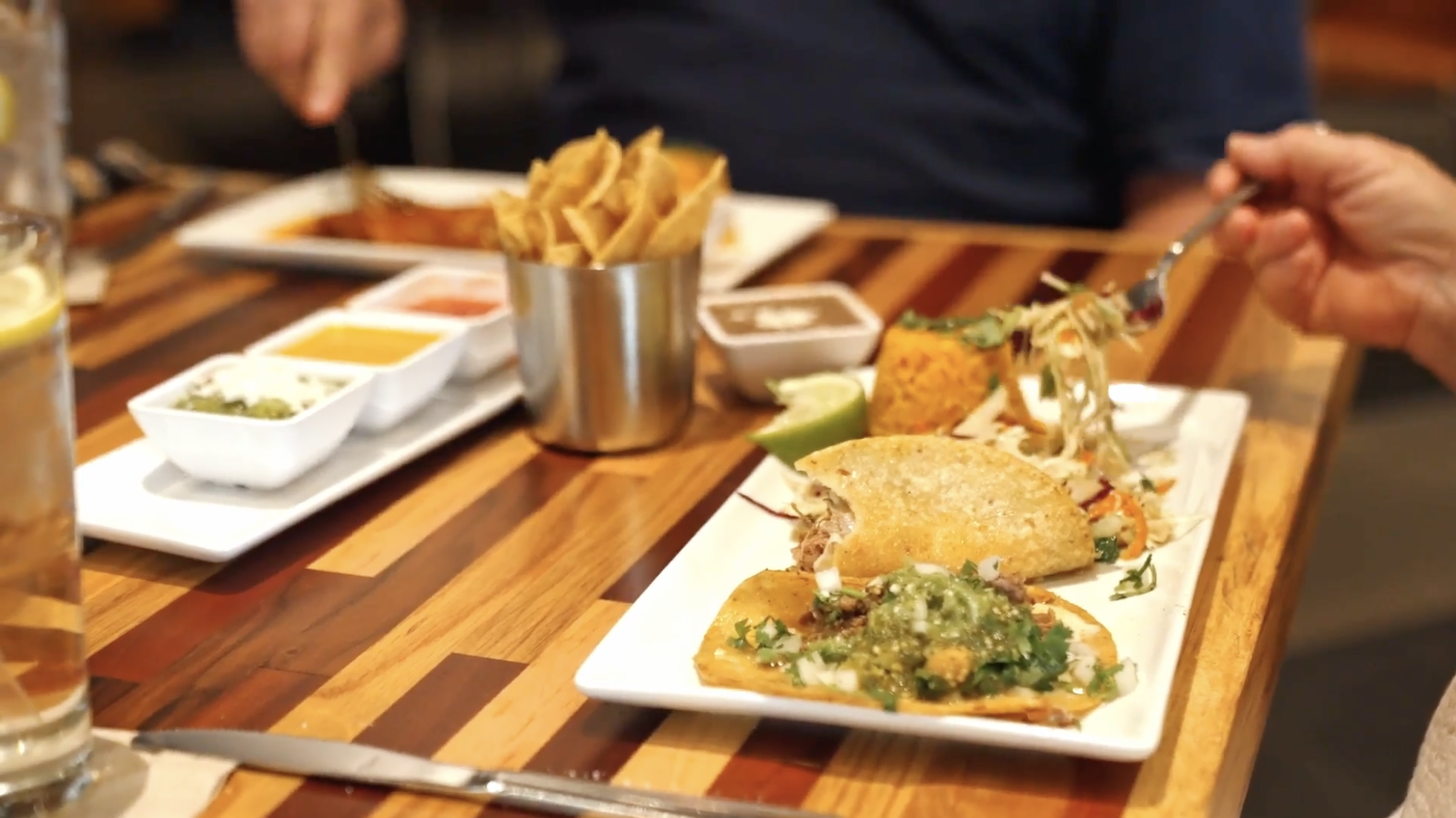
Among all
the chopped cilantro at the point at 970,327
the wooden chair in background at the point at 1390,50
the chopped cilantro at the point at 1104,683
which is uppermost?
the chopped cilantro at the point at 970,327

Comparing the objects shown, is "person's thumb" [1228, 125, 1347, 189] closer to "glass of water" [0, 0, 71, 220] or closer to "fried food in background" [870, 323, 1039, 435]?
"fried food in background" [870, 323, 1039, 435]

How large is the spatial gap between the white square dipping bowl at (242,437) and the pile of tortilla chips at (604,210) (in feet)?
0.93

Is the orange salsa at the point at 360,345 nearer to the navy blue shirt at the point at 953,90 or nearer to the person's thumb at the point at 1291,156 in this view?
the person's thumb at the point at 1291,156

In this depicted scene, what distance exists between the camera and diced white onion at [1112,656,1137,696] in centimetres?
126

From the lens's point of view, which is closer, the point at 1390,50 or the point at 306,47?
the point at 306,47

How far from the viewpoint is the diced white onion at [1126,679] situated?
4.14 ft

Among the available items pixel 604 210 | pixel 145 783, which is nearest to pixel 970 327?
pixel 604 210

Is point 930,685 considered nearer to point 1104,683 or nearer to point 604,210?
point 1104,683

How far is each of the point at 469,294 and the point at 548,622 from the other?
86 centimetres

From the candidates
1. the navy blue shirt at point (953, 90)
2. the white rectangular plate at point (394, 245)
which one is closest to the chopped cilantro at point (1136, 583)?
the white rectangular plate at point (394, 245)

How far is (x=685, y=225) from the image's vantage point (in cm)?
185

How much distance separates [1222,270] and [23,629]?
210 centimetres

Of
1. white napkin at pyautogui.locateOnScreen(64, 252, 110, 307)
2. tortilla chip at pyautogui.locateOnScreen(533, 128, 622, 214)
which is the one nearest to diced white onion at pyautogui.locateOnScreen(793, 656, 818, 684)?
tortilla chip at pyautogui.locateOnScreen(533, 128, 622, 214)

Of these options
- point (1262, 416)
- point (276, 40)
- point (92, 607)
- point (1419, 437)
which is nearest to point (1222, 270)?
point (1262, 416)
